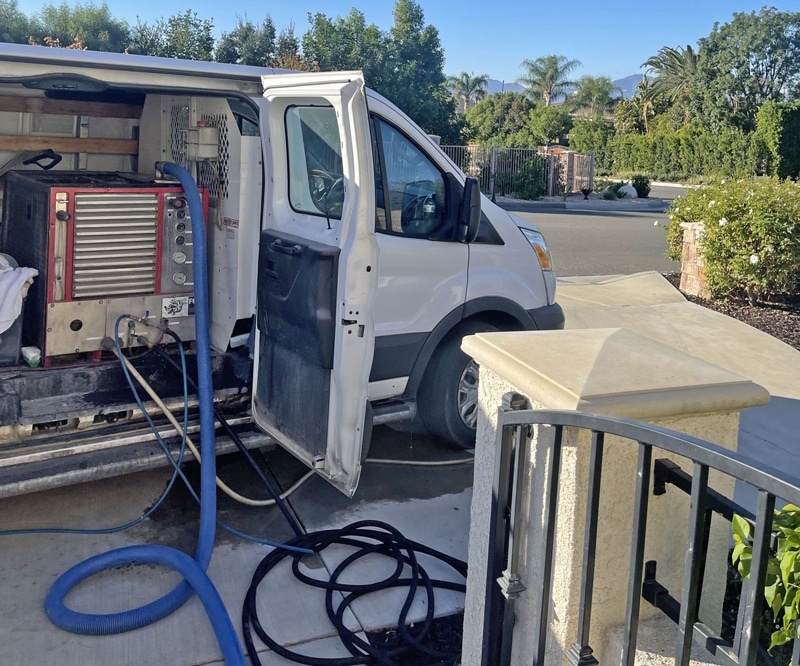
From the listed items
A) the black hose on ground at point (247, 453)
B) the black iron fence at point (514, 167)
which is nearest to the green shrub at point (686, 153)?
the black iron fence at point (514, 167)

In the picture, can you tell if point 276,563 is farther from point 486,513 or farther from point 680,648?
point 680,648

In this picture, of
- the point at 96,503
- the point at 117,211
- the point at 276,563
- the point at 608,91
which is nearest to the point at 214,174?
the point at 117,211

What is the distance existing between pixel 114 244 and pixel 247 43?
32.1 meters

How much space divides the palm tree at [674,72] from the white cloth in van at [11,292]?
190 feet

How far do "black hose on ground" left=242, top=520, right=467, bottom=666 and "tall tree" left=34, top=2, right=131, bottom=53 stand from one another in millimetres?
34557

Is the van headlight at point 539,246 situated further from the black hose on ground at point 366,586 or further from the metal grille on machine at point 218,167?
the black hose on ground at point 366,586

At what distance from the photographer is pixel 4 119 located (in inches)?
203

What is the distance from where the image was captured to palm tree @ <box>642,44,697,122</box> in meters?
58.2

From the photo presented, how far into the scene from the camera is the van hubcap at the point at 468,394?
214 inches

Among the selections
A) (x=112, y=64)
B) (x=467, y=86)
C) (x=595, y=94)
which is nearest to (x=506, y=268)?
(x=112, y=64)

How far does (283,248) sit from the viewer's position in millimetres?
4387

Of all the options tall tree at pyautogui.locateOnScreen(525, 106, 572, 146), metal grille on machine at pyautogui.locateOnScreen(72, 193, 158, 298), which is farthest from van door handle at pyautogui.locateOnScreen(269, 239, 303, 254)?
tall tree at pyautogui.locateOnScreen(525, 106, 572, 146)

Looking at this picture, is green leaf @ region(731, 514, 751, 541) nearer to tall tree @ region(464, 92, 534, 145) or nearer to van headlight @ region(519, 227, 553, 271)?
van headlight @ region(519, 227, 553, 271)

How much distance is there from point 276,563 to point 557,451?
6.90 feet
